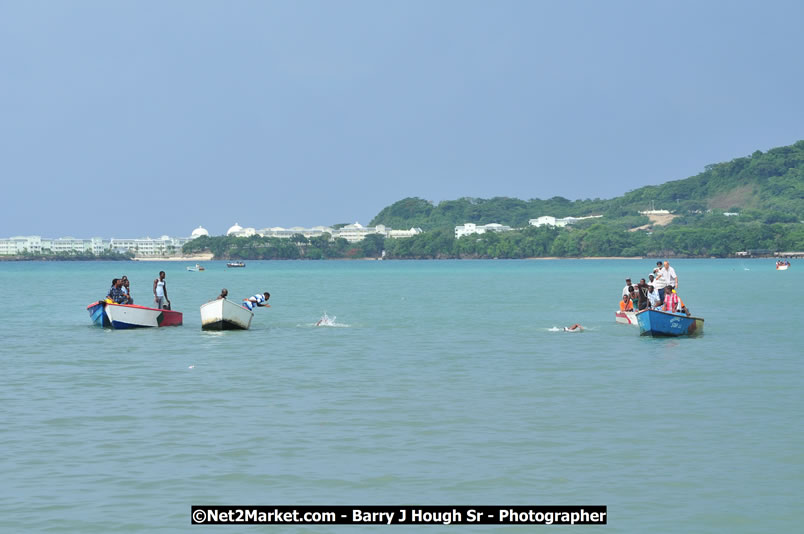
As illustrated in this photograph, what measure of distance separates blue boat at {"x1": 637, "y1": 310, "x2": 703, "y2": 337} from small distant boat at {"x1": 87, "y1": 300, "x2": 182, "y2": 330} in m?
19.2

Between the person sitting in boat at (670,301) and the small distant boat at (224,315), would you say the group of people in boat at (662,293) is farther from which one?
the small distant boat at (224,315)

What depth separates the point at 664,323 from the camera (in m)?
36.2

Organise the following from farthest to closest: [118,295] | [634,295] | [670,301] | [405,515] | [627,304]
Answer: [627,304] → [634,295] → [118,295] → [670,301] → [405,515]

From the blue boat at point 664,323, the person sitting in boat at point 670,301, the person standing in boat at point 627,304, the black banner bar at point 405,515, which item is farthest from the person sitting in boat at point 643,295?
the black banner bar at point 405,515

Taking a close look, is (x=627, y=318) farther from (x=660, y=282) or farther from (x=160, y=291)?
(x=160, y=291)

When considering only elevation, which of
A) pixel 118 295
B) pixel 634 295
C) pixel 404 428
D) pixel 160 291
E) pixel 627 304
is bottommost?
pixel 404 428

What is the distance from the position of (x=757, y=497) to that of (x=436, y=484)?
14.4ft

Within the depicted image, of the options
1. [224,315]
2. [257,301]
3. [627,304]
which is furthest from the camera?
[627,304]

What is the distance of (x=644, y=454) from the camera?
16594mm

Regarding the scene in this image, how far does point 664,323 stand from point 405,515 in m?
24.5

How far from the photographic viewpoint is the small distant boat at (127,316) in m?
41.5

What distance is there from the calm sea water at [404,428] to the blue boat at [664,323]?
1.83 feet

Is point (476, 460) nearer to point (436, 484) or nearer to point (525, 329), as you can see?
point (436, 484)

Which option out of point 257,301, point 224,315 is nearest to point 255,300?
point 257,301
